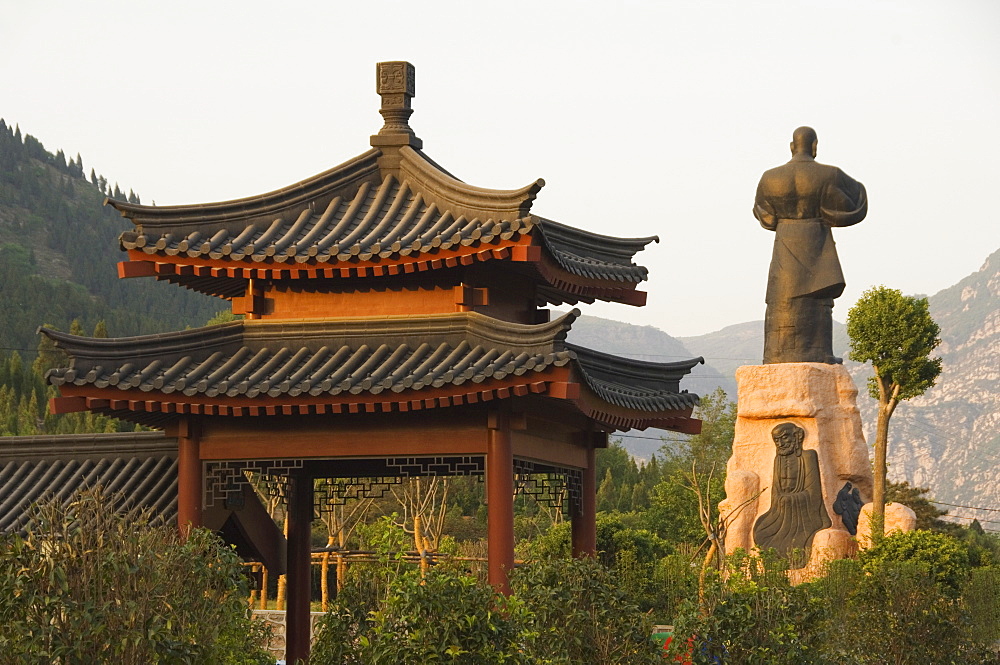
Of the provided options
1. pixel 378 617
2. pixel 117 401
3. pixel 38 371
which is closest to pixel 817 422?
pixel 117 401

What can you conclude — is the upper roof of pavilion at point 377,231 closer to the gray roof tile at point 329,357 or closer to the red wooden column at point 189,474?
the gray roof tile at point 329,357

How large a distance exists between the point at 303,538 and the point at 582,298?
3982 mm

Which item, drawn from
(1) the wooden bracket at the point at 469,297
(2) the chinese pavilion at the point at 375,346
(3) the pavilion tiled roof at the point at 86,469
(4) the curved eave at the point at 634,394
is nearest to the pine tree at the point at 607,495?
(4) the curved eave at the point at 634,394

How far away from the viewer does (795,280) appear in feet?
84.4

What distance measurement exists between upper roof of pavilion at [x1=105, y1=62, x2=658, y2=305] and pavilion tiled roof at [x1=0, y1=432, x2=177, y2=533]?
5.87 feet

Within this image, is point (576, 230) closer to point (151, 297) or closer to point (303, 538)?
point (303, 538)

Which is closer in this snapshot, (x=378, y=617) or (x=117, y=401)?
(x=378, y=617)

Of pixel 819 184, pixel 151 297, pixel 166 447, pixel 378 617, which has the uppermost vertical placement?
pixel 151 297

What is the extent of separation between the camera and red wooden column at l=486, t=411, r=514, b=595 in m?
11.5

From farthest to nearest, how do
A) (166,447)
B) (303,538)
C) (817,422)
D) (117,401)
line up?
(817,422), (303,538), (166,447), (117,401)

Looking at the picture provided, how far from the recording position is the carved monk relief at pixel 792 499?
2459 centimetres

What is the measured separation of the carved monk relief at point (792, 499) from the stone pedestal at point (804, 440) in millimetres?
119

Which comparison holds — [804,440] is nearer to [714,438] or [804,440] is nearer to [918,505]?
[918,505]

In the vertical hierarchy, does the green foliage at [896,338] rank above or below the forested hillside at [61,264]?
below
